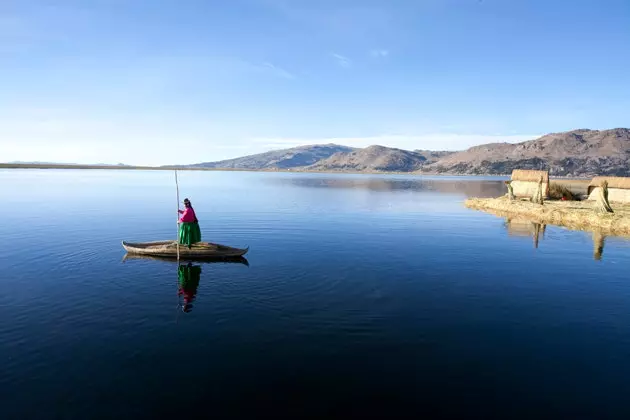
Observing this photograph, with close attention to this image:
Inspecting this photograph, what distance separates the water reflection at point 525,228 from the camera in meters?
35.4

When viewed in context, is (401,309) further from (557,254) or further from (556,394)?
(557,254)

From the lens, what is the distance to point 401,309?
16609mm

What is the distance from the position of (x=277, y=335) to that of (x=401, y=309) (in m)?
5.71

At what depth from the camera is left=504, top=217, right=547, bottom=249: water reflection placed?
3541cm

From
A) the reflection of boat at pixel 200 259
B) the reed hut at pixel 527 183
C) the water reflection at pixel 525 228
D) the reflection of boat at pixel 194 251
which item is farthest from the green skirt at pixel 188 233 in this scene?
the reed hut at pixel 527 183

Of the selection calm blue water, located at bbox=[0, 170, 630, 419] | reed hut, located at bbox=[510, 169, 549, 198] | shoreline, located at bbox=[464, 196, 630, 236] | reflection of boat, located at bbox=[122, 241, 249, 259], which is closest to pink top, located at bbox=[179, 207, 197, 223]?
reflection of boat, located at bbox=[122, 241, 249, 259]

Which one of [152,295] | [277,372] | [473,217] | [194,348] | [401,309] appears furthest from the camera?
[473,217]

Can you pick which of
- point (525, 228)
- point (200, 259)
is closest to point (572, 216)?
point (525, 228)

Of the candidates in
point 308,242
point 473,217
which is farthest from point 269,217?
point 473,217

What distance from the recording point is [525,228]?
3938 cm

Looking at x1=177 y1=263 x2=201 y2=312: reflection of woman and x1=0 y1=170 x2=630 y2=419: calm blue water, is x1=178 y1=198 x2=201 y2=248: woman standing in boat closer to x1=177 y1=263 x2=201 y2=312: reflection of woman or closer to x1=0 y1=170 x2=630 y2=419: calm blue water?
x1=177 y1=263 x2=201 y2=312: reflection of woman

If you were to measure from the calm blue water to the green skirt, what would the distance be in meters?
2.27

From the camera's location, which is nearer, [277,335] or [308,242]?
[277,335]

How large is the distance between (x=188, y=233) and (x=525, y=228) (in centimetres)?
3266
